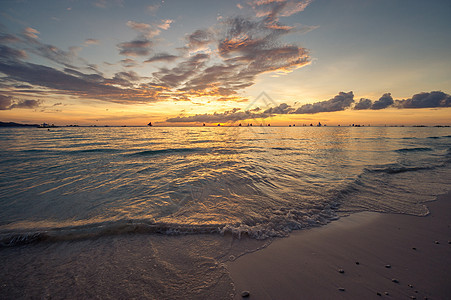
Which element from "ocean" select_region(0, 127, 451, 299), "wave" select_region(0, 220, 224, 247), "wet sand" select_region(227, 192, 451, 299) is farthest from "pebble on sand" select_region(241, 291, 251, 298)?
"wave" select_region(0, 220, 224, 247)

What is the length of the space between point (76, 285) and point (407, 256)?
7909mm

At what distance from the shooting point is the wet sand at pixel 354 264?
338 centimetres

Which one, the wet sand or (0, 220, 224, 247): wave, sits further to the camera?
(0, 220, 224, 247): wave

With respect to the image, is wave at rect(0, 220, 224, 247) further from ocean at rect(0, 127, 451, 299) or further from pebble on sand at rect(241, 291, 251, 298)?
pebble on sand at rect(241, 291, 251, 298)

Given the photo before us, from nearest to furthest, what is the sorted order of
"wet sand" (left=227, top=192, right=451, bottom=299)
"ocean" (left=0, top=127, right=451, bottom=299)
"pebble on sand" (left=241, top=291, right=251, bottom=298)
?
"pebble on sand" (left=241, top=291, right=251, bottom=298)
"wet sand" (left=227, top=192, right=451, bottom=299)
"ocean" (left=0, top=127, right=451, bottom=299)

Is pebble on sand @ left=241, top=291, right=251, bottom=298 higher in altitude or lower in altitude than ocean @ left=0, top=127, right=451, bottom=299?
higher

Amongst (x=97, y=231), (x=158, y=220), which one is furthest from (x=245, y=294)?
(x=97, y=231)

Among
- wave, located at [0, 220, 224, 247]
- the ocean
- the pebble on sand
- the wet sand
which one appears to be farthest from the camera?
wave, located at [0, 220, 224, 247]

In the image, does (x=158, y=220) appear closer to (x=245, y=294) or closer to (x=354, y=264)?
(x=245, y=294)

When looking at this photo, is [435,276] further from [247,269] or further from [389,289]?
[247,269]

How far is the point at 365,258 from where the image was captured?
170 inches

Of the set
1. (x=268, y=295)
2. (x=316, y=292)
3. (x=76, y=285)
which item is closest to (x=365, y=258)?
(x=316, y=292)

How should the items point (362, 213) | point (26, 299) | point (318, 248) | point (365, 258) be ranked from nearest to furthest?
point (26, 299)
point (365, 258)
point (318, 248)
point (362, 213)

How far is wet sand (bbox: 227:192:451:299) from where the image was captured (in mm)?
3381
